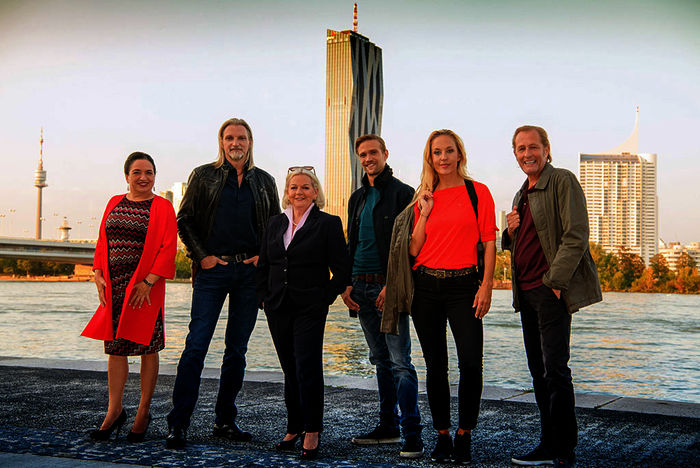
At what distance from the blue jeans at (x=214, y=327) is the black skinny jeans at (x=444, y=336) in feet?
3.28

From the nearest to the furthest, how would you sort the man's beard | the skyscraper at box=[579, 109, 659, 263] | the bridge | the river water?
the man's beard < the river water < the bridge < the skyscraper at box=[579, 109, 659, 263]

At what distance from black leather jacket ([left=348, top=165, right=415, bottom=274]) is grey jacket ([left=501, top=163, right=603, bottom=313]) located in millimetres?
787

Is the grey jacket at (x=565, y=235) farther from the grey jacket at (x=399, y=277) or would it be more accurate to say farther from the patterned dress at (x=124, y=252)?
the patterned dress at (x=124, y=252)

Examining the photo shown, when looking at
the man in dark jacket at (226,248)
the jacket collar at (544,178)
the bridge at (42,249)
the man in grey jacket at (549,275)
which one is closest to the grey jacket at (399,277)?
the man in grey jacket at (549,275)

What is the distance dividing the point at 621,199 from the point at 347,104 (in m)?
78.1

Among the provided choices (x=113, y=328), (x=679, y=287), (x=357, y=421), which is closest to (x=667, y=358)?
(x=357, y=421)

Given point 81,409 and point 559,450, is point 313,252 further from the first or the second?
point 81,409

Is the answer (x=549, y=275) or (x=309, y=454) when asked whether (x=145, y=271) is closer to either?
(x=309, y=454)

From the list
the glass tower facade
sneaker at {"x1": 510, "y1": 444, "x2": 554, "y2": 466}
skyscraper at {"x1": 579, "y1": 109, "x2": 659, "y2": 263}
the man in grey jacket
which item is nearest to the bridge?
the man in grey jacket

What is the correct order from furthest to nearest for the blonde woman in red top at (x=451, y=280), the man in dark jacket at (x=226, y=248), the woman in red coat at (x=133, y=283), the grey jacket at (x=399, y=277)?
1. the man in dark jacket at (x=226, y=248)
2. the woman in red coat at (x=133, y=283)
3. the grey jacket at (x=399, y=277)
4. the blonde woman in red top at (x=451, y=280)

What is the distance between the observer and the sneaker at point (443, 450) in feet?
10.8

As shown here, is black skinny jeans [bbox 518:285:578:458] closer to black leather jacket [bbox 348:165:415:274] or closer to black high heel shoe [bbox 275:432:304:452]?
black leather jacket [bbox 348:165:415:274]

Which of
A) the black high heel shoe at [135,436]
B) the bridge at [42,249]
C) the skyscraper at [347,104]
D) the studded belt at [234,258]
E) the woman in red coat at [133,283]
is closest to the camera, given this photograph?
the black high heel shoe at [135,436]

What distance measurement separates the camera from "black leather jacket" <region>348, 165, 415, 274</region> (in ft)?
12.7
